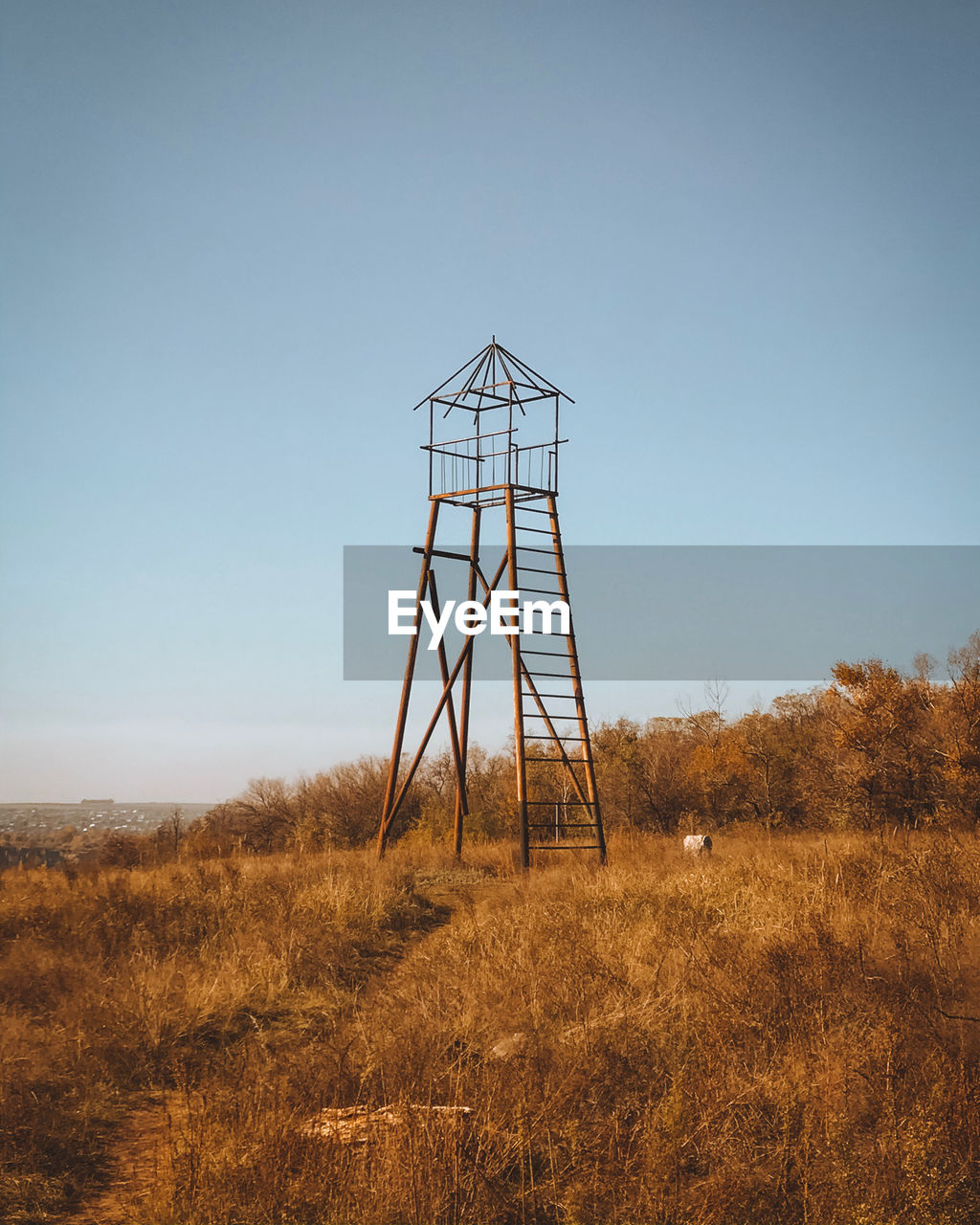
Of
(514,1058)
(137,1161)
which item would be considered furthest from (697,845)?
(137,1161)

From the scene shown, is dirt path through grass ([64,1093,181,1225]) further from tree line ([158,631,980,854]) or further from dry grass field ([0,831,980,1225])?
tree line ([158,631,980,854])

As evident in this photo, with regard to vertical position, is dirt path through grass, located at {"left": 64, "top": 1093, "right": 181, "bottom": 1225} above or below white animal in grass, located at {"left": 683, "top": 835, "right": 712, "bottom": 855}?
below

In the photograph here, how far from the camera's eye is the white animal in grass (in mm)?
16141

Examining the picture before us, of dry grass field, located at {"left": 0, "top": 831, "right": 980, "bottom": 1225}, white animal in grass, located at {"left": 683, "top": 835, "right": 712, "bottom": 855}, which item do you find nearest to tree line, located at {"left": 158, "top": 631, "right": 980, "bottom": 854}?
white animal in grass, located at {"left": 683, "top": 835, "right": 712, "bottom": 855}

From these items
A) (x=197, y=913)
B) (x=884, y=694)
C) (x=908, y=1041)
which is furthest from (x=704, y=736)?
(x=908, y=1041)

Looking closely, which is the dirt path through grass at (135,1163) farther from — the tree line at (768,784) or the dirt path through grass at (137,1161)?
the tree line at (768,784)

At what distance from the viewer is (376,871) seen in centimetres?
1384

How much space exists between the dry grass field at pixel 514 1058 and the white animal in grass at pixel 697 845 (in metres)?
5.09

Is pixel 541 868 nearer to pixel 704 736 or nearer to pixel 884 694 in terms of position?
pixel 884 694

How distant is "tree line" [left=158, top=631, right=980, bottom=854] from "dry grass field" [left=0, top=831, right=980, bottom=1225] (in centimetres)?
1341

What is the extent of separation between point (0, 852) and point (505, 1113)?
15.0 metres

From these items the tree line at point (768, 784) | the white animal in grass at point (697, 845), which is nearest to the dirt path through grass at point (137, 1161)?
the white animal in grass at point (697, 845)

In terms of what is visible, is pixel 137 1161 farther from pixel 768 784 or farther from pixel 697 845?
pixel 768 784

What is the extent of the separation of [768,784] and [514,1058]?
87.5 ft
